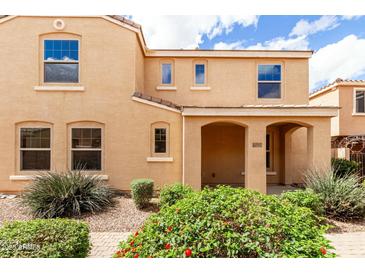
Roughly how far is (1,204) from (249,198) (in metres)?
9.19

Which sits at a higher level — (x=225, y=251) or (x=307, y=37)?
(x=307, y=37)

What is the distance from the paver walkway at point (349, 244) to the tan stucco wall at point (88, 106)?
5762 mm

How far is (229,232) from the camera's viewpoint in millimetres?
2906

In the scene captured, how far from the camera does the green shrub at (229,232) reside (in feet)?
9.13

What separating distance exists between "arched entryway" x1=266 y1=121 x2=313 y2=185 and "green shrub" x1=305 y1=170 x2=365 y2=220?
442 cm

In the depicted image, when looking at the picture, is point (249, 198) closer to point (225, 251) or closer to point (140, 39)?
point (225, 251)

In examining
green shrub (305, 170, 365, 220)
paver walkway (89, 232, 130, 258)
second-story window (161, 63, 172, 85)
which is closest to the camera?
paver walkway (89, 232, 130, 258)

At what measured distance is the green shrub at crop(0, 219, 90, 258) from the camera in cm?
317

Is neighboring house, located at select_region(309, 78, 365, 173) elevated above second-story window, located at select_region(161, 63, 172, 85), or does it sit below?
below

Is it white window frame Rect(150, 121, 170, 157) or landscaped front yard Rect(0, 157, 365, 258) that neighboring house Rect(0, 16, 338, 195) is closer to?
white window frame Rect(150, 121, 170, 157)

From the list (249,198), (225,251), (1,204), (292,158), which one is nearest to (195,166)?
(249,198)

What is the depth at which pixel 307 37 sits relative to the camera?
10781mm

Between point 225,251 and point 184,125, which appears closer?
point 225,251

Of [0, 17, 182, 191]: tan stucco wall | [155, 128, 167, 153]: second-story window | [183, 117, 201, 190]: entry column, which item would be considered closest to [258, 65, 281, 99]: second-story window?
[183, 117, 201, 190]: entry column
